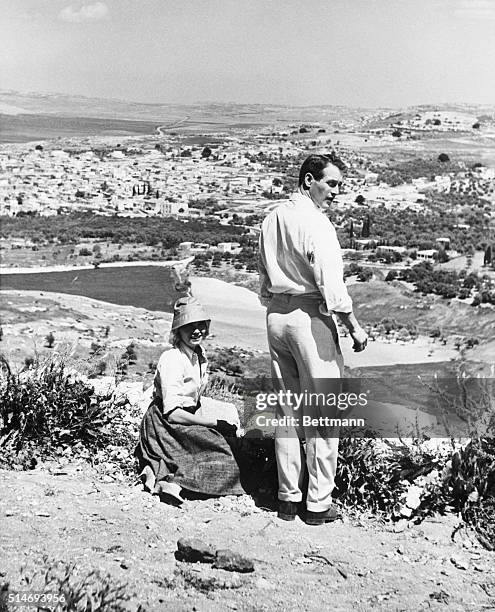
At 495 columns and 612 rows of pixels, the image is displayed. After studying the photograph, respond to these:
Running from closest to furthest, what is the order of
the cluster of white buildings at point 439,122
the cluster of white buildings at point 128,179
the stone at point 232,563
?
the stone at point 232,563 < the cluster of white buildings at point 128,179 < the cluster of white buildings at point 439,122

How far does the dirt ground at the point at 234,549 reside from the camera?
279 centimetres

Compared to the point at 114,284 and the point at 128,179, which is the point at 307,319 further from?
the point at 128,179

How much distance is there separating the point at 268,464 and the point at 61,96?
8939mm

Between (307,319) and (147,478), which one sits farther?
(147,478)

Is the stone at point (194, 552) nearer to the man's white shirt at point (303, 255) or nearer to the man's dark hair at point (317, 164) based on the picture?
the man's white shirt at point (303, 255)

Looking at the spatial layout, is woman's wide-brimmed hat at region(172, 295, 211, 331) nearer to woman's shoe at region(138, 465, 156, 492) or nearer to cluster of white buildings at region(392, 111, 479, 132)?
woman's shoe at region(138, 465, 156, 492)

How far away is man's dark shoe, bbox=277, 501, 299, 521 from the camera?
3.43 m

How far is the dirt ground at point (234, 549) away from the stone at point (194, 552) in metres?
0.03

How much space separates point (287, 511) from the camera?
11.3 ft

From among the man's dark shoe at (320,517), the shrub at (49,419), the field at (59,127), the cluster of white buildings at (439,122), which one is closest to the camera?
the man's dark shoe at (320,517)

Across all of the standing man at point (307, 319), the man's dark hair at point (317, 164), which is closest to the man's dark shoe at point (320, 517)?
the standing man at point (307, 319)

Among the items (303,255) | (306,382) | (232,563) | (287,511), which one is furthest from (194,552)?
(303,255)

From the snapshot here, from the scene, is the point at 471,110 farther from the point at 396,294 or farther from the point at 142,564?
the point at 142,564

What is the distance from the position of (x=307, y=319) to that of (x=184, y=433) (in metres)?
0.82
